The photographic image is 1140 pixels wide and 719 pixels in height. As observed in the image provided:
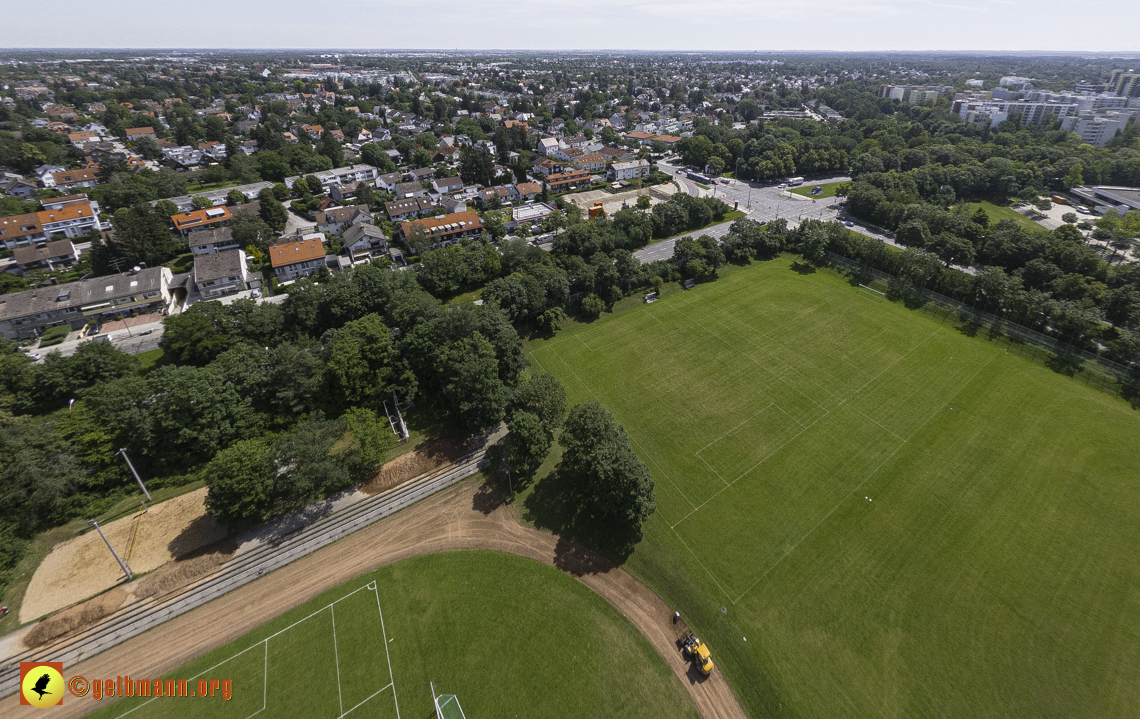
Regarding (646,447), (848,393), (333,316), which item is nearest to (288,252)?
(333,316)

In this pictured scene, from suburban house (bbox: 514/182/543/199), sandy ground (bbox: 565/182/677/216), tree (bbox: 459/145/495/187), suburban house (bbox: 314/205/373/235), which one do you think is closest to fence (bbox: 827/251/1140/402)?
sandy ground (bbox: 565/182/677/216)

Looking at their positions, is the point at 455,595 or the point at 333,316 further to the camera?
the point at 333,316

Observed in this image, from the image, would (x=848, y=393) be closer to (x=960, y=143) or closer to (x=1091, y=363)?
(x=1091, y=363)

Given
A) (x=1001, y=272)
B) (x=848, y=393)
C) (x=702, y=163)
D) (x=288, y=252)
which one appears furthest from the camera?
(x=702, y=163)

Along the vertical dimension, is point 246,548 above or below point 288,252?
below

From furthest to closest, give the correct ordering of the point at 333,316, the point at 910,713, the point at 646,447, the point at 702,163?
the point at 702,163 < the point at 333,316 < the point at 646,447 < the point at 910,713

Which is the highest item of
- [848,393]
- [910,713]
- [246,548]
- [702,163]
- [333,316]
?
[702,163]

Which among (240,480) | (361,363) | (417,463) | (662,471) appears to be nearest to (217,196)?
(361,363)
